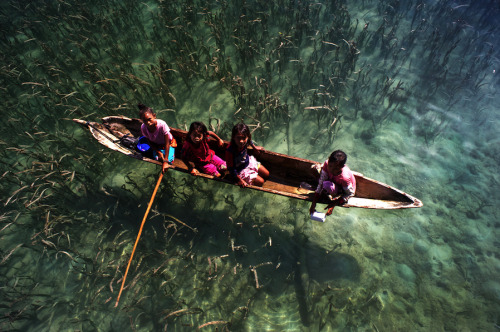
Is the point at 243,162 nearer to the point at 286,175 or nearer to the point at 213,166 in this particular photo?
the point at 213,166

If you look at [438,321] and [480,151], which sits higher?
[480,151]

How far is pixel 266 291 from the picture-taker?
4.15 metres

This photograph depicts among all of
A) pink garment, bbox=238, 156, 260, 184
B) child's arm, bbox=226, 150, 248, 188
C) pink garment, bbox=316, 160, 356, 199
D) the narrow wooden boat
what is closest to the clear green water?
the narrow wooden boat

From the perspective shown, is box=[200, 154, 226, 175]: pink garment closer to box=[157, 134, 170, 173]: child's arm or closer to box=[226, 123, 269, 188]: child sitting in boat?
box=[226, 123, 269, 188]: child sitting in boat

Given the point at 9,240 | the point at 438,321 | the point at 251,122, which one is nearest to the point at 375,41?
the point at 251,122

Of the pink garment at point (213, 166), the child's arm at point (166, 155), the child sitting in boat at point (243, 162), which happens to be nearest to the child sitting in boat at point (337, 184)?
the child sitting in boat at point (243, 162)

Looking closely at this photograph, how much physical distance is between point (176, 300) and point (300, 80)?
5.16 metres

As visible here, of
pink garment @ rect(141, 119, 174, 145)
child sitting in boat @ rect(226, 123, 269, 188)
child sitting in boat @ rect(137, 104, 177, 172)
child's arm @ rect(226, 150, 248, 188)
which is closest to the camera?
child sitting in boat @ rect(226, 123, 269, 188)

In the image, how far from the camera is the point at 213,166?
13.7 feet

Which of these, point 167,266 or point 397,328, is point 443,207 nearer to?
point 397,328

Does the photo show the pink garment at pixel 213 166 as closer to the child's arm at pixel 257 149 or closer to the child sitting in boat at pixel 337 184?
the child's arm at pixel 257 149

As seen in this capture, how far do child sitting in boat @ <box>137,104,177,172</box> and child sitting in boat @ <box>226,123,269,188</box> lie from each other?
1063 mm

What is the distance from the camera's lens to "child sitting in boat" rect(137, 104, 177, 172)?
3.85 meters

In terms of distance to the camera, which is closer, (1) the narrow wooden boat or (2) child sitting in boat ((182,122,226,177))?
(2) child sitting in boat ((182,122,226,177))
